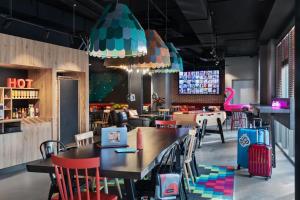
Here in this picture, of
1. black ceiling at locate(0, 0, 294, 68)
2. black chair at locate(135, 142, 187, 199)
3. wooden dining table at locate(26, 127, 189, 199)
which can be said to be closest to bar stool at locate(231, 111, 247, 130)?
black ceiling at locate(0, 0, 294, 68)

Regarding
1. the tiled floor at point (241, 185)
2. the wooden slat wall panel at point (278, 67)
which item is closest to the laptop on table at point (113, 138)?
the tiled floor at point (241, 185)

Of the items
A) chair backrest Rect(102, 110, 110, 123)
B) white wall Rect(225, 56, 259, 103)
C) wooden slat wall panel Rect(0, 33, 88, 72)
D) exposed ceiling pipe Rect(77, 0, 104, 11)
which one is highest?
exposed ceiling pipe Rect(77, 0, 104, 11)

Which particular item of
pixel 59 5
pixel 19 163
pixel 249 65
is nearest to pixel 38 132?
pixel 19 163

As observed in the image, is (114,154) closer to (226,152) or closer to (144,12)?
(226,152)

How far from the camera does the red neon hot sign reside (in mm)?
6523

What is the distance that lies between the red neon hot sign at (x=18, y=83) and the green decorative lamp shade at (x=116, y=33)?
3969 millimetres

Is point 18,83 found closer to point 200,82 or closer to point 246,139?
point 246,139

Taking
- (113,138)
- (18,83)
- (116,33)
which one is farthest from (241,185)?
(18,83)

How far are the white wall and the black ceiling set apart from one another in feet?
15.8

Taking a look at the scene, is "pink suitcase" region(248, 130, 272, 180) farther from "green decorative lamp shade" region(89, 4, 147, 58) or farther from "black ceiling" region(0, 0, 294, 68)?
"green decorative lamp shade" region(89, 4, 147, 58)

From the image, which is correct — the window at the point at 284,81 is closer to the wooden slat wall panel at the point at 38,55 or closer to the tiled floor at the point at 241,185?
the tiled floor at the point at 241,185

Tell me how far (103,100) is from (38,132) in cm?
1164

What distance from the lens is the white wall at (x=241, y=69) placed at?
15794 mm

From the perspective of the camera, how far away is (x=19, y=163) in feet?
19.9
